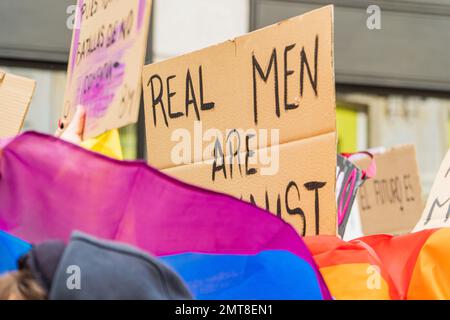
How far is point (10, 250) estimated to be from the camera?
1.54 metres

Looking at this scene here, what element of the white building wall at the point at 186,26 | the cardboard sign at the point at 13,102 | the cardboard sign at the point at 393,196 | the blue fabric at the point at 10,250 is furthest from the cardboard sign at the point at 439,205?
the white building wall at the point at 186,26

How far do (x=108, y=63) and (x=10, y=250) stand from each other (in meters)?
1.03

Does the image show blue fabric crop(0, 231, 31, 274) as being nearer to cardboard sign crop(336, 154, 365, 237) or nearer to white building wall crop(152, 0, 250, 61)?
cardboard sign crop(336, 154, 365, 237)

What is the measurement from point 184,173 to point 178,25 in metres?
3.89

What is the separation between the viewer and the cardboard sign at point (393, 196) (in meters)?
4.41

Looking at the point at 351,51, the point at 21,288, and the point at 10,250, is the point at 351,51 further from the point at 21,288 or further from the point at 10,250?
the point at 21,288

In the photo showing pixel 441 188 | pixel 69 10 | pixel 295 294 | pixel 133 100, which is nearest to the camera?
pixel 295 294

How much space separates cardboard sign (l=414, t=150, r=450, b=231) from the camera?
2652mm

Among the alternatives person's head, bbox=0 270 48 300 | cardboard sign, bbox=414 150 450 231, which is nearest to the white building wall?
cardboard sign, bbox=414 150 450 231

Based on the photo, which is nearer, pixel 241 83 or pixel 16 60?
pixel 241 83

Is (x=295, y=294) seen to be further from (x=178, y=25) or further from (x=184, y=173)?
(x=178, y=25)

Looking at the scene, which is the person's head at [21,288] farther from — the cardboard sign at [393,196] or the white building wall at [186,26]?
the white building wall at [186,26]
